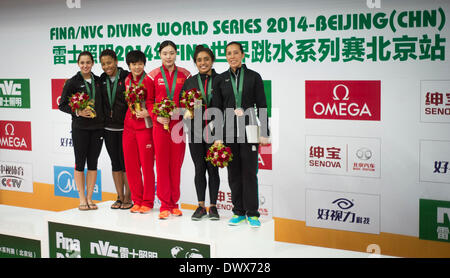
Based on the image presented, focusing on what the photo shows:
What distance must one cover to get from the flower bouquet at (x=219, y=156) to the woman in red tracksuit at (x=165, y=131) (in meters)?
0.45

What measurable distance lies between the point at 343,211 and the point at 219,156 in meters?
1.79

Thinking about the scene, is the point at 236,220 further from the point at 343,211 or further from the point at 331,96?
the point at 331,96

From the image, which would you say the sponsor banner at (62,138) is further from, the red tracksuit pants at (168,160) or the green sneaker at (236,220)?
the green sneaker at (236,220)

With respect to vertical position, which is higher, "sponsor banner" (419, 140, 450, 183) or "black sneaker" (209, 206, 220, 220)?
"sponsor banner" (419, 140, 450, 183)

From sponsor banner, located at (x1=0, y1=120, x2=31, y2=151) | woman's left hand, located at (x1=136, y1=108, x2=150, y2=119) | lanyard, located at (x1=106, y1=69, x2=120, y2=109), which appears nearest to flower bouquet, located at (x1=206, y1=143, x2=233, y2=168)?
woman's left hand, located at (x1=136, y1=108, x2=150, y2=119)

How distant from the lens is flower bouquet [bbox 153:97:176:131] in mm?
4371

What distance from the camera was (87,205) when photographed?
16.8 ft

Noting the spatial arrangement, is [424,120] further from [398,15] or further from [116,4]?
[116,4]

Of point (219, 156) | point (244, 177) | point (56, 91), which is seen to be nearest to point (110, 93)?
point (219, 156)

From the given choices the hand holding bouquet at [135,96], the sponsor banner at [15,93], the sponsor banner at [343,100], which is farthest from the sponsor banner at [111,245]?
the sponsor banner at [15,93]

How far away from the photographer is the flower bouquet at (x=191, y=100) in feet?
14.0

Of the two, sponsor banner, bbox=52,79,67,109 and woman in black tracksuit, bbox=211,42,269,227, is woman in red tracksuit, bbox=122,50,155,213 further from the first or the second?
sponsor banner, bbox=52,79,67,109

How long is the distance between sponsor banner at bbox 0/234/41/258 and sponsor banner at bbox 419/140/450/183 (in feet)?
11.5

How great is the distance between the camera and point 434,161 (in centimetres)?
493
